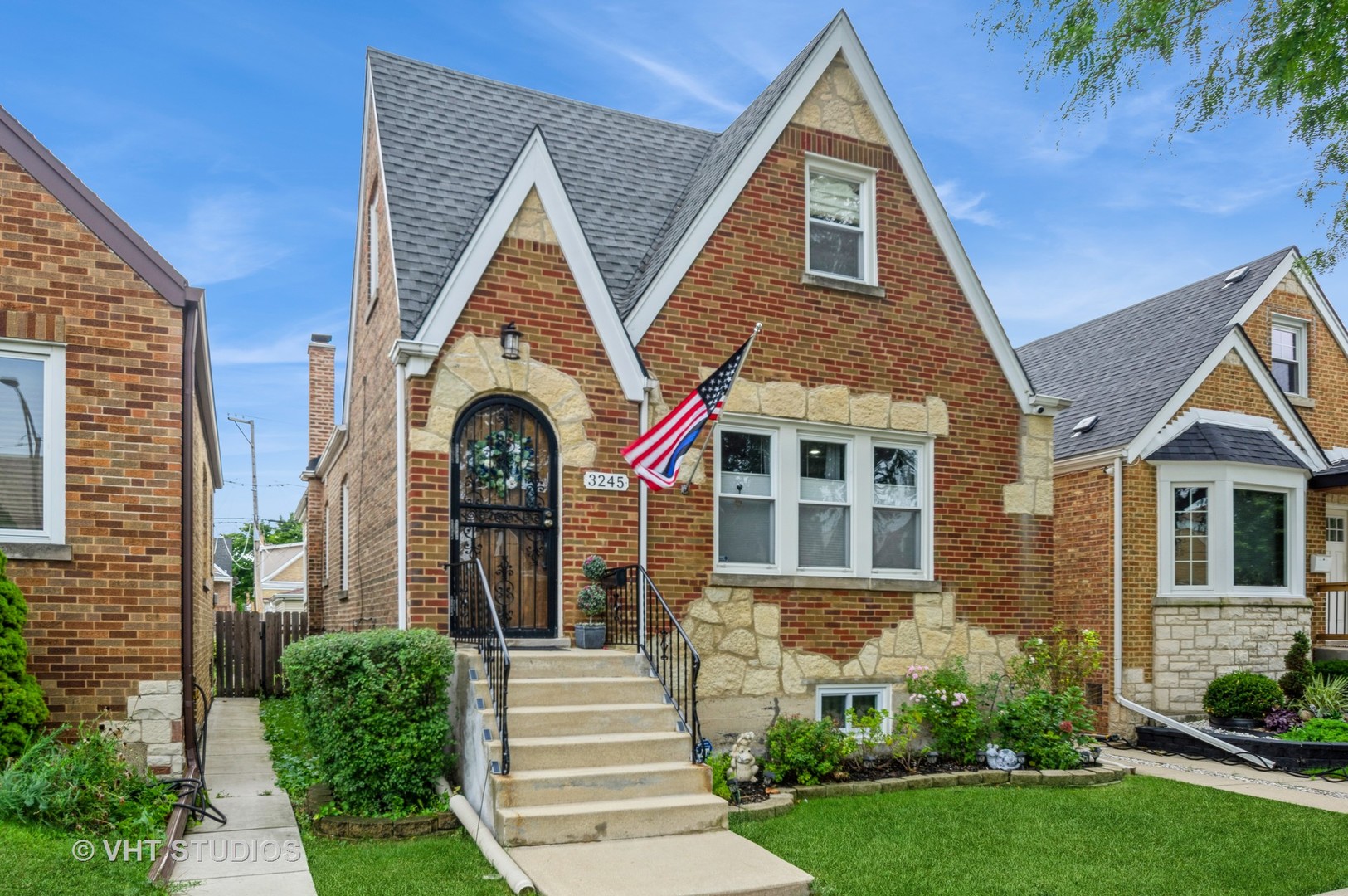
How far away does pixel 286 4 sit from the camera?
36.3 feet

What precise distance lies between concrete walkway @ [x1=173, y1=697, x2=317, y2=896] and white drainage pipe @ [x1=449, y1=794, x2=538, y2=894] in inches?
42.2

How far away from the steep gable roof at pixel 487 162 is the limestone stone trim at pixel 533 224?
1.09 feet

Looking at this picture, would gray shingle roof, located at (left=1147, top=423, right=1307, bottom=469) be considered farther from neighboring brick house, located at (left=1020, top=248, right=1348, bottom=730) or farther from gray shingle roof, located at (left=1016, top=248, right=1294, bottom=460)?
gray shingle roof, located at (left=1016, top=248, right=1294, bottom=460)

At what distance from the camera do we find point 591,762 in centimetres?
770


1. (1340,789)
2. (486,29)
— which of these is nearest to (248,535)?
(486,29)

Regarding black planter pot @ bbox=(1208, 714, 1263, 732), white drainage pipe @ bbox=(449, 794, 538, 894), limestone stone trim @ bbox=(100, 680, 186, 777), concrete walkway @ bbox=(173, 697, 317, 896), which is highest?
limestone stone trim @ bbox=(100, 680, 186, 777)

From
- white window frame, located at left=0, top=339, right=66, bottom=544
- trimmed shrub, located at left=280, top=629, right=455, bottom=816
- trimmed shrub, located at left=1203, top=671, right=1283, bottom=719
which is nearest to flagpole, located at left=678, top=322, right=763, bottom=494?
trimmed shrub, located at left=280, top=629, right=455, bottom=816

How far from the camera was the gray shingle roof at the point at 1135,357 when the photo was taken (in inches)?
579

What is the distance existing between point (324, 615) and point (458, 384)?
8050mm

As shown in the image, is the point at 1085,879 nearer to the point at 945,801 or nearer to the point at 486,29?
the point at 945,801

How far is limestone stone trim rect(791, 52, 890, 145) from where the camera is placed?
11172mm

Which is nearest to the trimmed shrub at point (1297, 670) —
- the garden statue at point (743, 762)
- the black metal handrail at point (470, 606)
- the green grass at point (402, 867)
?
the garden statue at point (743, 762)

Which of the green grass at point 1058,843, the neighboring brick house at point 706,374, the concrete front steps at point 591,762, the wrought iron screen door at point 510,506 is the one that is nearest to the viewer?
the green grass at point 1058,843

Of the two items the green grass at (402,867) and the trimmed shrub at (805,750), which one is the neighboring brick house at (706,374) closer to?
the trimmed shrub at (805,750)
